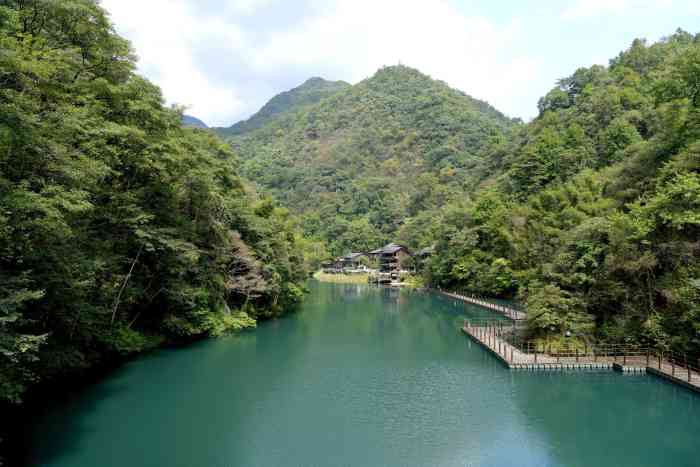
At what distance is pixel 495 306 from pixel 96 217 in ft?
99.8

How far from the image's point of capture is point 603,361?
1975cm

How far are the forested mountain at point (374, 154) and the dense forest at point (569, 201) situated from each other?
53 centimetres

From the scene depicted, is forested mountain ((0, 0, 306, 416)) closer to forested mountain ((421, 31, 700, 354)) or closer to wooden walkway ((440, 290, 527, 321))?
wooden walkway ((440, 290, 527, 321))

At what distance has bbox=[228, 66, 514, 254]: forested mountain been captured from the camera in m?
98.2

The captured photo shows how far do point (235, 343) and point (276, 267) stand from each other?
29.8 ft

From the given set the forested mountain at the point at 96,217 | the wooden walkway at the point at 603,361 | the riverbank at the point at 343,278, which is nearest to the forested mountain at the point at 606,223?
the wooden walkway at the point at 603,361

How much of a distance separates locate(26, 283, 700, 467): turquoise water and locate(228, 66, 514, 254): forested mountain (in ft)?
205

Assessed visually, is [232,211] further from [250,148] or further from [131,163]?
[250,148]

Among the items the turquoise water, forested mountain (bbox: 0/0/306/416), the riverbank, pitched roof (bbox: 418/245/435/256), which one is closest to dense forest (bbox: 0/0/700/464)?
forested mountain (bbox: 0/0/306/416)

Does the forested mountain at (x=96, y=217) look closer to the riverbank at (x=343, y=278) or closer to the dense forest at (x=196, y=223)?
the dense forest at (x=196, y=223)

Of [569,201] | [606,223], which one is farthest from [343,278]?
[606,223]

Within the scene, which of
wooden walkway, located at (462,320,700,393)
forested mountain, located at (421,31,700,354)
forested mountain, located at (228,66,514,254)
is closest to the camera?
wooden walkway, located at (462,320,700,393)

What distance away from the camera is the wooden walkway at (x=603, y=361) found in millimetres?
17406

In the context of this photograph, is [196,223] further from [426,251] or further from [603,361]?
[426,251]
